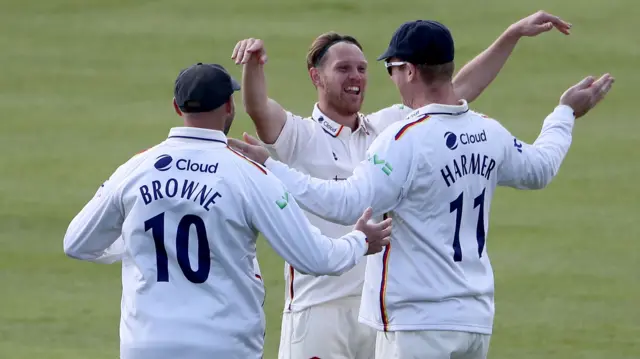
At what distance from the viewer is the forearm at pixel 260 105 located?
5.68 meters

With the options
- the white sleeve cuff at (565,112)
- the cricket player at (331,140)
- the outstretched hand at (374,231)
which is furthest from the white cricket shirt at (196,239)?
the white sleeve cuff at (565,112)

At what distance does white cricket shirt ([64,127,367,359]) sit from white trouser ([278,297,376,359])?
1133 millimetres

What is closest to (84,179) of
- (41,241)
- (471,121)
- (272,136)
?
(41,241)

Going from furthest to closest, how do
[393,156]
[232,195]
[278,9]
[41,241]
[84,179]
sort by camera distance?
[278,9]
[84,179]
[41,241]
[393,156]
[232,195]

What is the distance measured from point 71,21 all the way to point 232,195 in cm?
1471

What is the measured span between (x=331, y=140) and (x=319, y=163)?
16 cm

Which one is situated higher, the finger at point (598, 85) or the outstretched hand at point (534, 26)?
the outstretched hand at point (534, 26)

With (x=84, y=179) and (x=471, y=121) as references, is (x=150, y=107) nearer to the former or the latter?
(x=84, y=179)

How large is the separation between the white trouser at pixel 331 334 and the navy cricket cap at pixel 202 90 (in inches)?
58.9

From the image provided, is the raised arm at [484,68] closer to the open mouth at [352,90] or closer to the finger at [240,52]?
the open mouth at [352,90]

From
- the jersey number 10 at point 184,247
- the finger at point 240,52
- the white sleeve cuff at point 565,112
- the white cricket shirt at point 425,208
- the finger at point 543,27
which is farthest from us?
the finger at point 543,27

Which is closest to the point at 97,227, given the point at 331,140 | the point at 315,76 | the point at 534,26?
the point at 331,140

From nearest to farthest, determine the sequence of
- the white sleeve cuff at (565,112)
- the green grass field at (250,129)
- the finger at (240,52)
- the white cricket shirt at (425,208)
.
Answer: the white cricket shirt at (425,208)
the finger at (240,52)
the white sleeve cuff at (565,112)
the green grass field at (250,129)

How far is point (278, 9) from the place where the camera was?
61.3 ft
